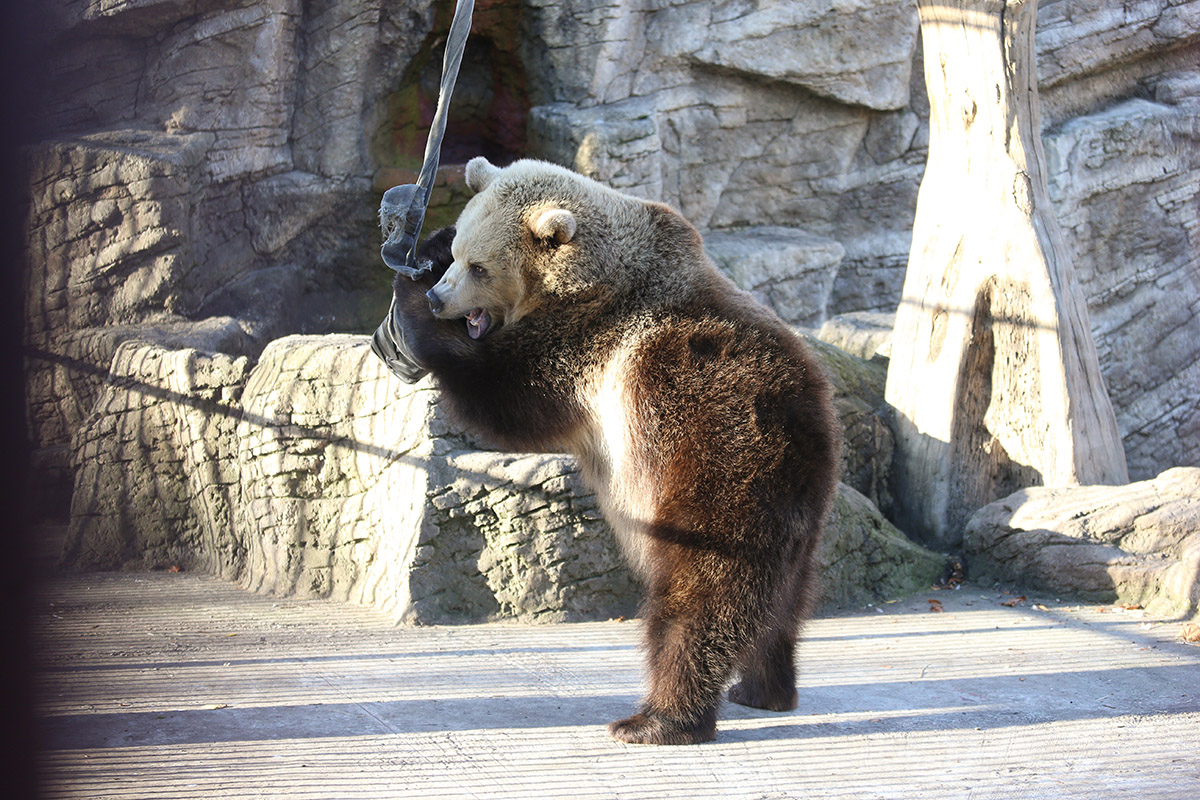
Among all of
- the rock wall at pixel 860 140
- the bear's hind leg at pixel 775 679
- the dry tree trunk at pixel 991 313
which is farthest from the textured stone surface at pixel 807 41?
the bear's hind leg at pixel 775 679

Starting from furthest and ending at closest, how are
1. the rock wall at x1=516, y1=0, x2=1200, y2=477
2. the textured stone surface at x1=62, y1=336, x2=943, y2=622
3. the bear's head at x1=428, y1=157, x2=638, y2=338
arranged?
the rock wall at x1=516, y1=0, x2=1200, y2=477 < the textured stone surface at x1=62, y1=336, x2=943, y2=622 < the bear's head at x1=428, y1=157, x2=638, y2=338

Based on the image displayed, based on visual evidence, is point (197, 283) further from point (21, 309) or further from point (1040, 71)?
point (1040, 71)

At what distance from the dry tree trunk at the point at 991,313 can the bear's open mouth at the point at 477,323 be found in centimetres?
413

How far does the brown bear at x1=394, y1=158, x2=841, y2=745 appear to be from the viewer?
3.33 m

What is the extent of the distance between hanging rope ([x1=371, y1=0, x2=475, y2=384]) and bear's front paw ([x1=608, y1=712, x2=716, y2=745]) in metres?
1.51

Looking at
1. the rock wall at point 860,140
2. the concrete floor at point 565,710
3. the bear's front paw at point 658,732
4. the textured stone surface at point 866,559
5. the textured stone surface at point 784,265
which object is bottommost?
the concrete floor at point 565,710

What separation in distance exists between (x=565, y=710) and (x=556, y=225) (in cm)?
190

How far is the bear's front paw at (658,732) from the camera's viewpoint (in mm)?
3408

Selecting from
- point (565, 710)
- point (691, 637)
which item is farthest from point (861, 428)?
point (691, 637)

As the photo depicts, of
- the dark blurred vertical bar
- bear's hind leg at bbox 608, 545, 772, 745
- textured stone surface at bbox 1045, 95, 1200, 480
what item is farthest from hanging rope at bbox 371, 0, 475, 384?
textured stone surface at bbox 1045, 95, 1200, 480

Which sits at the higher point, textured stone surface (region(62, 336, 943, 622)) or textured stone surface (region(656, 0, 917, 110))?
textured stone surface (region(656, 0, 917, 110))

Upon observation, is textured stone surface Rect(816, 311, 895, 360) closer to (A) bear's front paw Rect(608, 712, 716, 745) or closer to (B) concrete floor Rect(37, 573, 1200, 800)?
(B) concrete floor Rect(37, 573, 1200, 800)

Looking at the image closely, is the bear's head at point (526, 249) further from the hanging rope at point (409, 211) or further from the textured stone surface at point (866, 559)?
the textured stone surface at point (866, 559)

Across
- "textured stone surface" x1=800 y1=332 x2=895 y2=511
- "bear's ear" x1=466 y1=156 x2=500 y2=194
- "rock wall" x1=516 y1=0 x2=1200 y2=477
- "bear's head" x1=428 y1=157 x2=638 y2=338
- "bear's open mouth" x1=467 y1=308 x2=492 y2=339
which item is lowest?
"textured stone surface" x1=800 y1=332 x2=895 y2=511
